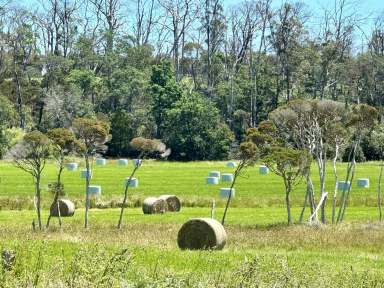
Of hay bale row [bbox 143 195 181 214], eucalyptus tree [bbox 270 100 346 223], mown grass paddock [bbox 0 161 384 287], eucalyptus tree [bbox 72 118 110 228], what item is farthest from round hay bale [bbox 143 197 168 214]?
eucalyptus tree [bbox 270 100 346 223]

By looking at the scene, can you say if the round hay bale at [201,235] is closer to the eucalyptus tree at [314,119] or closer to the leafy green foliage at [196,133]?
the eucalyptus tree at [314,119]

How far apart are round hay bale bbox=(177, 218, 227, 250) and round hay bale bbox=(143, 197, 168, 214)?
13.8 meters

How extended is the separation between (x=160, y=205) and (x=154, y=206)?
40cm

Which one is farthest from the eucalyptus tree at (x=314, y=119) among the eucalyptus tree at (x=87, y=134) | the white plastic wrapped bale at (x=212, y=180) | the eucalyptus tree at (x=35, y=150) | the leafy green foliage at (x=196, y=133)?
the leafy green foliage at (x=196, y=133)

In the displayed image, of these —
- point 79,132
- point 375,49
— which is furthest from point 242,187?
point 375,49

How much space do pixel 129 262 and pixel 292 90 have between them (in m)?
91.0

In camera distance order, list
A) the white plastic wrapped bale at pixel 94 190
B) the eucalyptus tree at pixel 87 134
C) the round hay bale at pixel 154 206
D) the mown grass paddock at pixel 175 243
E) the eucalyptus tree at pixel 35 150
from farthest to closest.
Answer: the white plastic wrapped bale at pixel 94 190 < the round hay bale at pixel 154 206 < the eucalyptus tree at pixel 87 134 < the eucalyptus tree at pixel 35 150 < the mown grass paddock at pixel 175 243

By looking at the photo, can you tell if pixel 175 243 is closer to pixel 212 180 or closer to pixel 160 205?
pixel 160 205

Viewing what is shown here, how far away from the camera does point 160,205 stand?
3284 cm

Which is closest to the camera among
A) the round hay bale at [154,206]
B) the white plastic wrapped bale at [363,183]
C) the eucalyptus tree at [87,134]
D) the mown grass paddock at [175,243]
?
the mown grass paddock at [175,243]

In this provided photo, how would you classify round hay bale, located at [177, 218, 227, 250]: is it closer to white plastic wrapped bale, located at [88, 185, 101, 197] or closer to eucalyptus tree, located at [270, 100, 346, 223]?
eucalyptus tree, located at [270, 100, 346, 223]

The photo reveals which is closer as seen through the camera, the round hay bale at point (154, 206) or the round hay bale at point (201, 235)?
the round hay bale at point (201, 235)

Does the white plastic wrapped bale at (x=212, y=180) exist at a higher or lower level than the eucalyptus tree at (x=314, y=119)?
lower

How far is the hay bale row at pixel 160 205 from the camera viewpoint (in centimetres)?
3250
